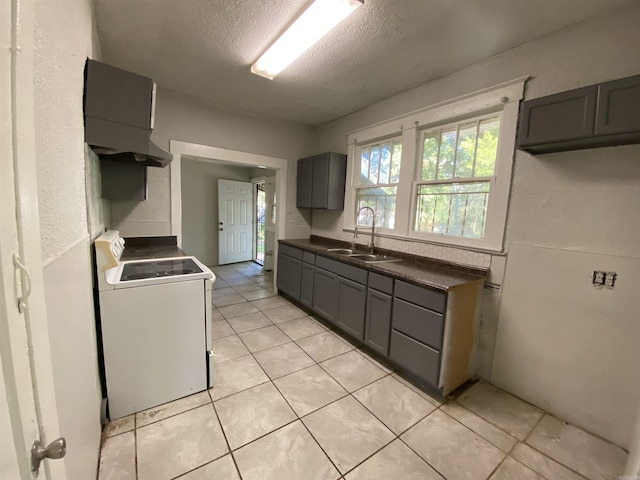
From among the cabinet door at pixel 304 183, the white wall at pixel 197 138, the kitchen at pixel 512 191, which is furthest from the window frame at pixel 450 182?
the white wall at pixel 197 138

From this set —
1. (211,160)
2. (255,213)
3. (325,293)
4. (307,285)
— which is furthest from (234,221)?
(325,293)

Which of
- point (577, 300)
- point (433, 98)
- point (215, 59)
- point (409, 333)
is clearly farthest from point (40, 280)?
point (433, 98)

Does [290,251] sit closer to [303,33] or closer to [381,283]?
[381,283]

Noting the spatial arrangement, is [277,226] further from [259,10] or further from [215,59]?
[259,10]

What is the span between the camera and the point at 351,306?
8.80 feet

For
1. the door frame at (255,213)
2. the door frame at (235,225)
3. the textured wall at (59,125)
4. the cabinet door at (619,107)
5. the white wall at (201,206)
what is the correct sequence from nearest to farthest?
1. the textured wall at (59,125)
2. the cabinet door at (619,107)
3. the white wall at (201,206)
4. the door frame at (235,225)
5. the door frame at (255,213)

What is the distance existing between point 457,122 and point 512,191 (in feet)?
2.76

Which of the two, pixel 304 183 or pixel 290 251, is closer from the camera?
pixel 290 251

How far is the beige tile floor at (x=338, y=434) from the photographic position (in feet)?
4.73

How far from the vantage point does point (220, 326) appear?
9.71 feet

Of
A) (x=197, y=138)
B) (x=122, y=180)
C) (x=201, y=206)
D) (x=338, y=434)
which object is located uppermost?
(x=197, y=138)

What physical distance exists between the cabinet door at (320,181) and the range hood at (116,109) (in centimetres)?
214

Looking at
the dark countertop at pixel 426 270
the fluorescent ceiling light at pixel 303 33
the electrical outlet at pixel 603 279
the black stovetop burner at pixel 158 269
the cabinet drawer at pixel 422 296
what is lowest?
the cabinet drawer at pixel 422 296

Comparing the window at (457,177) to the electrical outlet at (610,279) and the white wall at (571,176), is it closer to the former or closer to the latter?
the white wall at (571,176)
